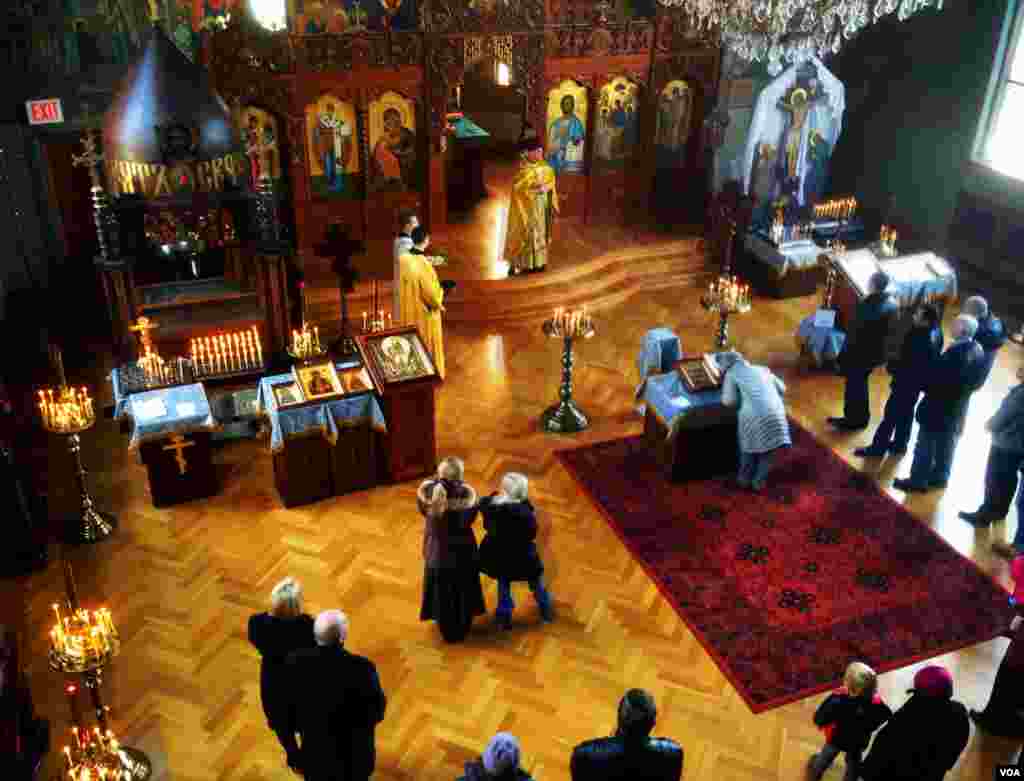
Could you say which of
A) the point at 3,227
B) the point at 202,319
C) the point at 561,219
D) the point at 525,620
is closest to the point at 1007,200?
the point at 561,219

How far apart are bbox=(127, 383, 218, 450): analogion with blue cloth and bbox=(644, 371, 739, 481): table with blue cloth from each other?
384cm

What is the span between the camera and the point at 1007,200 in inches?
497

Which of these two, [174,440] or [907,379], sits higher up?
[907,379]

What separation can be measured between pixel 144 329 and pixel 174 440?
1.41 metres

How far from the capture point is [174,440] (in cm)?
862

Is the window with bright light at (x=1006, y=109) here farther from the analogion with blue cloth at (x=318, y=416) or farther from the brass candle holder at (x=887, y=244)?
the analogion with blue cloth at (x=318, y=416)

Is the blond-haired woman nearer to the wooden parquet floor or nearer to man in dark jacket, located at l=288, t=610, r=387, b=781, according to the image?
the wooden parquet floor

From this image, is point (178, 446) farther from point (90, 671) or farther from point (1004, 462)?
point (1004, 462)

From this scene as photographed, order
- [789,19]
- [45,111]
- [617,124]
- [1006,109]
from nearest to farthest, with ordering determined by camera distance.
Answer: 1. [789,19]
2. [45,111]
3. [1006,109]
4. [617,124]

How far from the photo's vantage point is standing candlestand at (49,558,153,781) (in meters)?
5.38

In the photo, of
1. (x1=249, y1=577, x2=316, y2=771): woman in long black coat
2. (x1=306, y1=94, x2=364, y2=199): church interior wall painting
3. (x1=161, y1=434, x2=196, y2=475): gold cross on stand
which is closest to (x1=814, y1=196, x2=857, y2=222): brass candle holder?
(x1=306, y1=94, x2=364, y2=199): church interior wall painting

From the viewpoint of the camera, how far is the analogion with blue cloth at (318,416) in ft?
28.1

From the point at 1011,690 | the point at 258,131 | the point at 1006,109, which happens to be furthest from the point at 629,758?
the point at 1006,109

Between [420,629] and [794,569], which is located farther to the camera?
[794,569]
